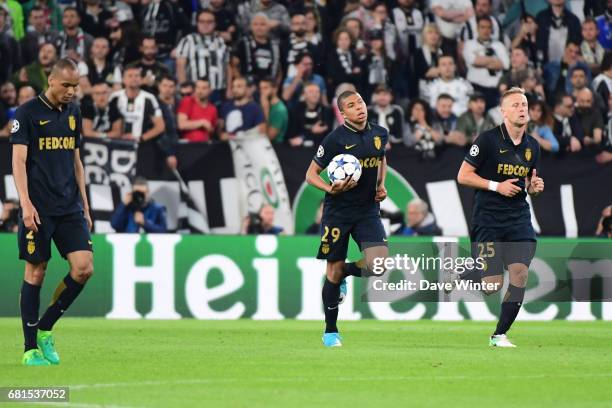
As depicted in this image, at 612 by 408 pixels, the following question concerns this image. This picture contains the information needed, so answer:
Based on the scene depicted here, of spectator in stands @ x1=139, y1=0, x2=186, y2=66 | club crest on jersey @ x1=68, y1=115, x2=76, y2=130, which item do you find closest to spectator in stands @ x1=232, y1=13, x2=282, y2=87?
spectator in stands @ x1=139, y1=0, x2=186, y2=66

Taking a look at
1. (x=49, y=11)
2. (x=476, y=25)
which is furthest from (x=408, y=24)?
(x=49, y=11)

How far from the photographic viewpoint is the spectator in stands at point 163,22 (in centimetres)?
2111

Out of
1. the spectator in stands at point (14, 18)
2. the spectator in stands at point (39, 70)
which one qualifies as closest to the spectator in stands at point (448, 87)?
the spectator in stands at point (39, 70)

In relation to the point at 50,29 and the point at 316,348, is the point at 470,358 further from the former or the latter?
the point at 50,29

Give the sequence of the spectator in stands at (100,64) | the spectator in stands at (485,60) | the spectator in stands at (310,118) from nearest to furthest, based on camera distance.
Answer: the spectator in stands at (310,118) < the spectator in stands at (100,64) < the spectator in stands at (485,60)

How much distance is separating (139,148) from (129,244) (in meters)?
1.40

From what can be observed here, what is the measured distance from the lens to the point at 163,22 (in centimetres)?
2127

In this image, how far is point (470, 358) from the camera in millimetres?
11188

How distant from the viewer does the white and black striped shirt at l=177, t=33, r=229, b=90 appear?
2047 cm

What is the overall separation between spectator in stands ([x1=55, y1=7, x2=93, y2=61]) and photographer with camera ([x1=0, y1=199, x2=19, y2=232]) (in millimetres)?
3243

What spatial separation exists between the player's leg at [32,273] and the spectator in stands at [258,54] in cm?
1090

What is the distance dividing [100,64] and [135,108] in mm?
1414

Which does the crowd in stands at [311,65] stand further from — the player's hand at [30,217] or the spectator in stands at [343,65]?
the player's hand at [30,217]

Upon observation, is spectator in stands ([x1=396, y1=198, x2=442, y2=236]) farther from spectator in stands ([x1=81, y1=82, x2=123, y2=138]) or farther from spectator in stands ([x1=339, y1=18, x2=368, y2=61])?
spectator in stands ([x1=81, y1=82, x2=123, y2=138])
